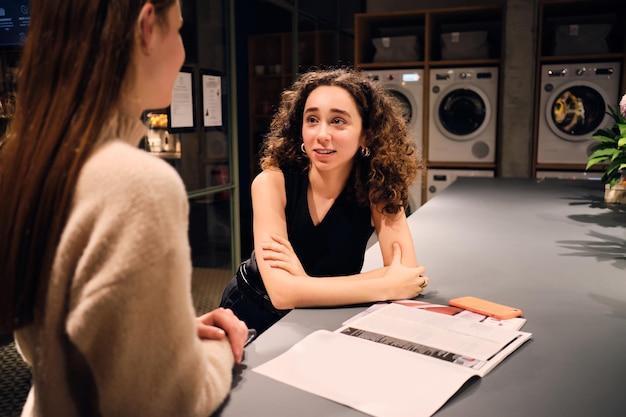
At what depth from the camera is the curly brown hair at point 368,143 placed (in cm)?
185

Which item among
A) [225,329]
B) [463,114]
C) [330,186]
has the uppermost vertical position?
[463,114]

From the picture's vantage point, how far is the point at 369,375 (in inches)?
40.3

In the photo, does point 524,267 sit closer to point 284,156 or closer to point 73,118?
point 284,156

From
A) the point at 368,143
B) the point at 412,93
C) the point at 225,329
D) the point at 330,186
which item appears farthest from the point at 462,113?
the point at 225,329

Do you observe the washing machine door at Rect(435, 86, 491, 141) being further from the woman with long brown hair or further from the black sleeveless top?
the woman with long brown hair

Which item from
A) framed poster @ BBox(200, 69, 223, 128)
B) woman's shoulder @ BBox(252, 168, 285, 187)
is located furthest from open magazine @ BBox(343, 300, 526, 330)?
framed poster @ BBox(200, 69, 223, 128)

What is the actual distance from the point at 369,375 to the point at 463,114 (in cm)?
500

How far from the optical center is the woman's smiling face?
1.81 metres

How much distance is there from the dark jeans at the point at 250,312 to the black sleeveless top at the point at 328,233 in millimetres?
211

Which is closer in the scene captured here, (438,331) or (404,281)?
(438,331)

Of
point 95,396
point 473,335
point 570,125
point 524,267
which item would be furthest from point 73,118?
point 570,125

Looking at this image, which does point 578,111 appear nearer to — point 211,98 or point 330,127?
point 211,98

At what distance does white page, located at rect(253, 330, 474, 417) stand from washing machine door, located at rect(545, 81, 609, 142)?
4.82 m

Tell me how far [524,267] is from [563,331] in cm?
56
